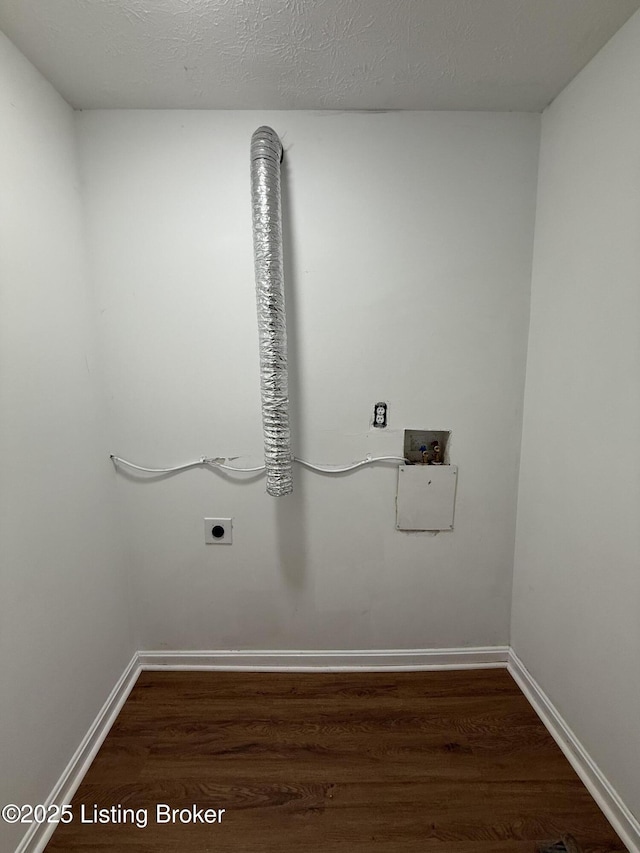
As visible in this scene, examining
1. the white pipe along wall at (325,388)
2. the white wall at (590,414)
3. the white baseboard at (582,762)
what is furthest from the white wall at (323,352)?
the white baseboard at (582,762)

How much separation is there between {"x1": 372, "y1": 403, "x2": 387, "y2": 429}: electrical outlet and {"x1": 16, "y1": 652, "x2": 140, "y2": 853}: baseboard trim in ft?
4.94

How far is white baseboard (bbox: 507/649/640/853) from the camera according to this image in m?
1.03

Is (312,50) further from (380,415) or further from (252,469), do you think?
(252,469)

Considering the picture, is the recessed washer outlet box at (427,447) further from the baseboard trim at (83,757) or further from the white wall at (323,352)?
the baseboard trim at (83,757)

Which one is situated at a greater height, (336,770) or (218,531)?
(218,531)

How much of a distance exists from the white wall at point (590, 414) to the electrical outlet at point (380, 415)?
59 centimetres

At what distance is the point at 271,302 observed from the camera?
126 centimetres

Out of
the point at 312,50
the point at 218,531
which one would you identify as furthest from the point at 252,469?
the point at 312,50

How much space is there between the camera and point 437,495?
1.52 meters

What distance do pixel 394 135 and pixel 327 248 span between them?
1.53 feet

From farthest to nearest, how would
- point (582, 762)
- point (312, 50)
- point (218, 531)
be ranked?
point (218, 531) → point (582, 762) → point (312, 50)

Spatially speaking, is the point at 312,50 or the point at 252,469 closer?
the point at 312,50

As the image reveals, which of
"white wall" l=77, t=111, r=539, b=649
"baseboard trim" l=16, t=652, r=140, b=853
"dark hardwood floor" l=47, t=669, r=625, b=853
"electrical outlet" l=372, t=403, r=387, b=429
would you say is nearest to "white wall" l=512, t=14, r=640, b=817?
"white wall" l=77, t=111, r=539, b=649

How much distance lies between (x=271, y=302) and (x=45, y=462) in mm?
893
